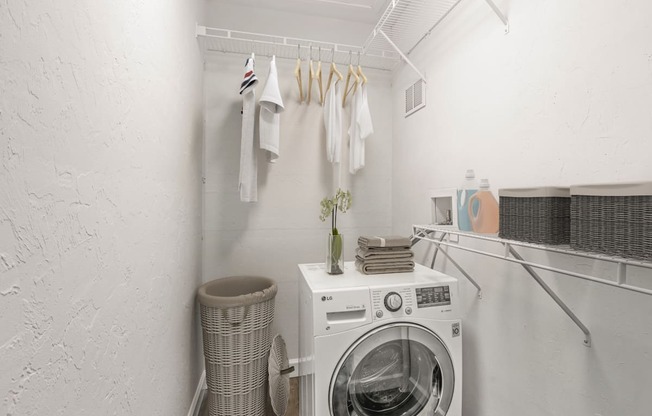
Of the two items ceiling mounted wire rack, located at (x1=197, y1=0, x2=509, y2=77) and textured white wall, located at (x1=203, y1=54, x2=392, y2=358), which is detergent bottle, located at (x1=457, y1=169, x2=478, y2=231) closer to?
ceiling mounted wire rack, located at (x1=197, y1=0, x2=509, y2=77)

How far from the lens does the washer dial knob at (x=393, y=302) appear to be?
1.10 metres

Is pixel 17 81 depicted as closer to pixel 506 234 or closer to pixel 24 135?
pixel 24 135

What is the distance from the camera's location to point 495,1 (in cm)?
117

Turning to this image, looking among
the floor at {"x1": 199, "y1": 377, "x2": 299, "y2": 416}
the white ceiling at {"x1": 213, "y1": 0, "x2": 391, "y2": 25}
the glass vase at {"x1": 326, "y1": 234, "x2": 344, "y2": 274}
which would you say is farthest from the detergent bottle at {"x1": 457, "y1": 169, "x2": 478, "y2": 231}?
the white ceiling at {"x1": 213, "y1": 0, "x2": 391, "y2": 25}

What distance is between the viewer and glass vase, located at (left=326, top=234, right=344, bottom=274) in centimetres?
136

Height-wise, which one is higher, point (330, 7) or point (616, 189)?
point (330, 7)

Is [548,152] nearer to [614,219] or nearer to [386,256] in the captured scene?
[614,219]

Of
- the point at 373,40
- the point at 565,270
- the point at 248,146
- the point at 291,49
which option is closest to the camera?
the point at 565,270

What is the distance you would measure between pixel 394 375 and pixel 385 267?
459 millimetres

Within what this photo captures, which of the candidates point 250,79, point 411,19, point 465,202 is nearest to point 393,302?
Result: point 465,202

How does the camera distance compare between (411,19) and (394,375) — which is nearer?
(394,375)

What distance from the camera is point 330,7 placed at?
1949mm

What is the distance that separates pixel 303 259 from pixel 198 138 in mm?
1059

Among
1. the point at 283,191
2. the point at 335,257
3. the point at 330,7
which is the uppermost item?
the point at 330,7
